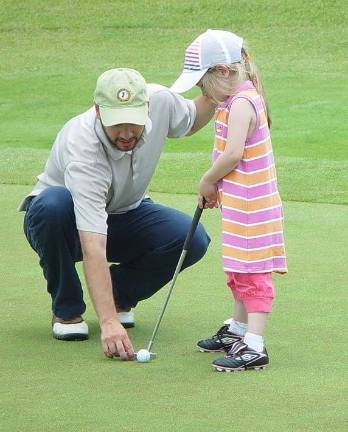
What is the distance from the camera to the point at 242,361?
4.57m

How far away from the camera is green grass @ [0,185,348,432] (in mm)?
3984

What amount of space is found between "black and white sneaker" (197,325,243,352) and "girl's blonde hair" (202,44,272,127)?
2.58 feet

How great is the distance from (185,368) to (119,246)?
0.90m

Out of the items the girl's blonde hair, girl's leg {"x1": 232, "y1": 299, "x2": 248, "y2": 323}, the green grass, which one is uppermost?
the girl's blonde hair

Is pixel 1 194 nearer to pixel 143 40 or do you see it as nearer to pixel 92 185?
pixel 92 185

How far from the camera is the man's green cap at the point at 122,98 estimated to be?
15.4 ft

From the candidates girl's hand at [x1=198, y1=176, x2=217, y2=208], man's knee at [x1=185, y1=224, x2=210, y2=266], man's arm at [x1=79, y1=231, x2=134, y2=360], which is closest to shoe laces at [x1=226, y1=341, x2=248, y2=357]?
man's arm at [x1=79, y1=231, x2=134, y2=360]

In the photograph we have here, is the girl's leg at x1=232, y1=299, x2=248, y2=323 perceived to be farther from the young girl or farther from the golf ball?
the golf ball

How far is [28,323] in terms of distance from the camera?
17.5ft

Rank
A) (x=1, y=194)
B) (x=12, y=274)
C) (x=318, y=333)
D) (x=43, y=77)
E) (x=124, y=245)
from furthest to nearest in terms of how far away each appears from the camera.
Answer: (x=43, y=77), (x=1, y=194), (x=12, y=274), (x=124, y=245), (x=318, y=333)

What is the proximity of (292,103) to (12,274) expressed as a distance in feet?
28.9

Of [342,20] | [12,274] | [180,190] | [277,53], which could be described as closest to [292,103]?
[277,53]

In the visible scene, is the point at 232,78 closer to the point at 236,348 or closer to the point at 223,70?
the point at 223,70

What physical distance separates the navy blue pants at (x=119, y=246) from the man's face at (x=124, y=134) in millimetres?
376
